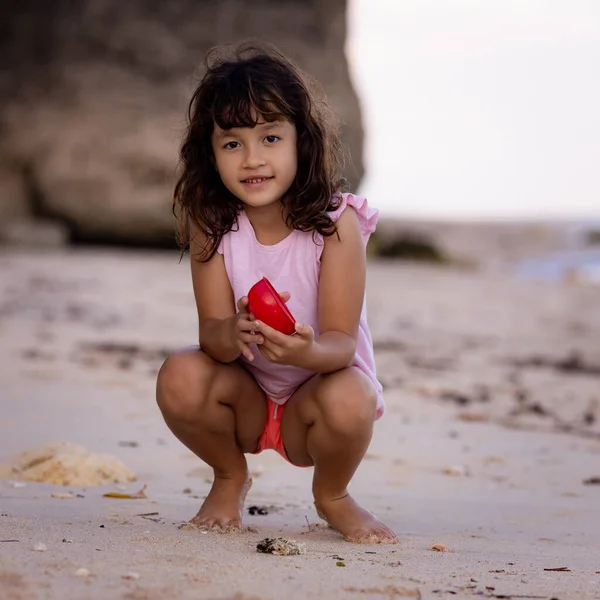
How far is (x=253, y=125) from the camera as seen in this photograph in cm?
260

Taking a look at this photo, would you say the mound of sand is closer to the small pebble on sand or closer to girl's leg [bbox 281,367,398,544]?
girl's leg [bbox 281,367,398,544]

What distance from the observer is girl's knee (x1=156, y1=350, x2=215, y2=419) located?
2.55m

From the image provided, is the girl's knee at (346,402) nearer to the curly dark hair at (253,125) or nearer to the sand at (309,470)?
the sand at (309,470)

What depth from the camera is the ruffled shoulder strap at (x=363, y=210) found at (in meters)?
2.71

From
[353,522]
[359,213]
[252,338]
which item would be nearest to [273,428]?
[353,522]

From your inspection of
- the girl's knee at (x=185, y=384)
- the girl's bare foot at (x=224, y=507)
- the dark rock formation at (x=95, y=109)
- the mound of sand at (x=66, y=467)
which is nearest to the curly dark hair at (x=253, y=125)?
the girl's knee at (x=185, y=384)

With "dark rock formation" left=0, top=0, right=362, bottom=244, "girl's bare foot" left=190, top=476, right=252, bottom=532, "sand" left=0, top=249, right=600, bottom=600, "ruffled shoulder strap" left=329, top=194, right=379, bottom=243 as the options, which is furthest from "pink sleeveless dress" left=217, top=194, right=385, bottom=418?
"dark rock formation" left=0, top=0, right=362, bottom=244

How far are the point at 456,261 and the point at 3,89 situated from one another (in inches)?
260

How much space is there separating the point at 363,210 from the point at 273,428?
0.64 meters

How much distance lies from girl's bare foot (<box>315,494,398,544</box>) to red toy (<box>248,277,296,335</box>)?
0.53m

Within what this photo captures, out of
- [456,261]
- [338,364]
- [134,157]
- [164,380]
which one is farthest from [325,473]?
[456,261]

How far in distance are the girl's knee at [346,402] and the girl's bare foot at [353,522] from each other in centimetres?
24

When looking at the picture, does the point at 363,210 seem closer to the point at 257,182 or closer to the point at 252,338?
the point at 257,182

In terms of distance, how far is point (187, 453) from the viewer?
11.6 ft
